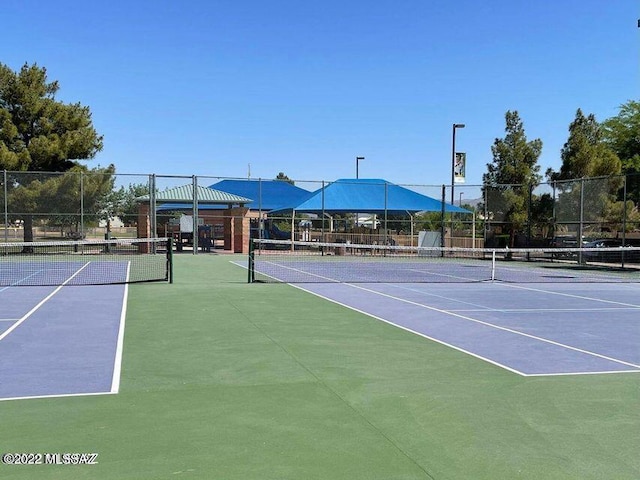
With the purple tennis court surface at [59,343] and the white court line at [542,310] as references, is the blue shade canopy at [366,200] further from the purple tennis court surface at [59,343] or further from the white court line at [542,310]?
the purple tennis court surface at [59,343]

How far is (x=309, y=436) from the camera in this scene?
4.98 metres

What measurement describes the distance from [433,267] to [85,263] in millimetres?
14171

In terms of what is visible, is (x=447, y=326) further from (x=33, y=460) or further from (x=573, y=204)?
(x=573, y=204)

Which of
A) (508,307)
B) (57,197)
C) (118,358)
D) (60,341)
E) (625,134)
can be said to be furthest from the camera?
(625,134)

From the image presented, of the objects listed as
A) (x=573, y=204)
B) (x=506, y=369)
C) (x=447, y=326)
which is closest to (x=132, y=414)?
(x=506, y=369)

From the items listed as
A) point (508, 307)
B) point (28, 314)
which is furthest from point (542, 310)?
point (28, 314)

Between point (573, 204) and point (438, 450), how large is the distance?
1164 inches

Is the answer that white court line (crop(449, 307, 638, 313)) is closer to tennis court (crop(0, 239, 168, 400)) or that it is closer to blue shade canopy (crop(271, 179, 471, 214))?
tennis court (crop(0, 239, 168, 400))

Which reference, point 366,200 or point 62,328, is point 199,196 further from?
point 62,328

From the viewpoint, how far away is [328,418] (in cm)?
545

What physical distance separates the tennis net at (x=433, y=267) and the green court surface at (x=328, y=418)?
31.2ft

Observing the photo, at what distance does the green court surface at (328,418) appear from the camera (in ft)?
14.4

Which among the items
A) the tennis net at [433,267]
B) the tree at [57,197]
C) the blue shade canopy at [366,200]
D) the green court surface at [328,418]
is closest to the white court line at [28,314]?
the green court surface at [328,418]

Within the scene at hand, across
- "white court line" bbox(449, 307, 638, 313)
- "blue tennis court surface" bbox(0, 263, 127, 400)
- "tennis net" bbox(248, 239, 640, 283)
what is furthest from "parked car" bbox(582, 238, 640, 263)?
"blue tennis court surface" bbox(0, 263, 127, 400)
